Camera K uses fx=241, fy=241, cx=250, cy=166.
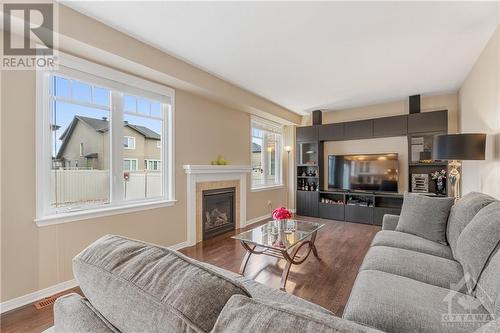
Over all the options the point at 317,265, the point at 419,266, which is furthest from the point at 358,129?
the point at 419,266

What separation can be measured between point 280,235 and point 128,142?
7.41 ft

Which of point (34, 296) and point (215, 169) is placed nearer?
point (34, 296)

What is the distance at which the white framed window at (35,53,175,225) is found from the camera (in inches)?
95.3

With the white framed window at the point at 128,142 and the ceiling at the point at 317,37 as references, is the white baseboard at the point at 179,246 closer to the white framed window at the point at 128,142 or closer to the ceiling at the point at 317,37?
the white framed window at the point at 128,142

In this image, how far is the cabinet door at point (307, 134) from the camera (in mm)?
5898

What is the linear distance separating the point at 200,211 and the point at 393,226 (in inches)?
107

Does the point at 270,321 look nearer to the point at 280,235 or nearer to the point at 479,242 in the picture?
the point at 479,242

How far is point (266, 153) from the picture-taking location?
5.96 meters

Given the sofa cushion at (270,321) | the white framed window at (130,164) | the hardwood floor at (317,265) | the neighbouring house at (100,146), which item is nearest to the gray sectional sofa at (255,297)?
the sofa cushion at (270,321)

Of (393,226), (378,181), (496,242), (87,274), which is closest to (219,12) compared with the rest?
(87,274)

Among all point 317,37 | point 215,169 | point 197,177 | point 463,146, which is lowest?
point 197,177

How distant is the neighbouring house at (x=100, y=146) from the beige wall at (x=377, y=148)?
4.09 metres

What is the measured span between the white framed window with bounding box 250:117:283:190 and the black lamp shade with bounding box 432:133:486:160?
11.1 ft

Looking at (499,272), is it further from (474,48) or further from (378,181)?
(378,181)
